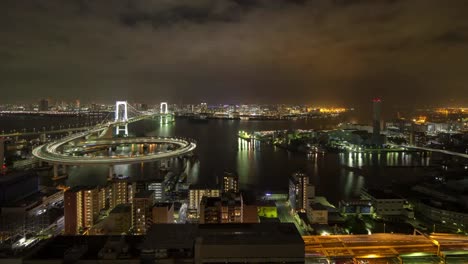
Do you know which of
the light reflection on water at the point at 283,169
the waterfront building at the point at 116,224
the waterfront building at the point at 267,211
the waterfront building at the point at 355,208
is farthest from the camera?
the light reflection on water at the point at 283,169

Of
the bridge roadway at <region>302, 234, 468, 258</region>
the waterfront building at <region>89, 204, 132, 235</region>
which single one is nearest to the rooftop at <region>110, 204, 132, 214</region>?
the waterfront building at <region>89, 204, 132, 235</region>

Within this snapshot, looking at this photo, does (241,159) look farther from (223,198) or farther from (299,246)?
(299,246)

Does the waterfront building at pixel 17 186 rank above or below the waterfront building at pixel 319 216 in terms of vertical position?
above

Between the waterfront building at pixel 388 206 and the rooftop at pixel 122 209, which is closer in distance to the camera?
the rooftop at pixel 122 209

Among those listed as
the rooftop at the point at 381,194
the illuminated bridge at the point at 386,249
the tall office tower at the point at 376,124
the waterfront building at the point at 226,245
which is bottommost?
the illuminated bridge at the point at 386,249

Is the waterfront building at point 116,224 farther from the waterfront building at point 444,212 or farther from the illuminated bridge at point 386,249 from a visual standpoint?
the waterfront building at point 444,212

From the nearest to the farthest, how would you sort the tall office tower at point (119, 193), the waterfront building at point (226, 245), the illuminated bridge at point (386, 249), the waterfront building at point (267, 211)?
the waterfront building at point (226, 245), the illuminated bridge at point (386, 249), the waterfront building at point (267, 211), the tall office tower at point (119, 193)

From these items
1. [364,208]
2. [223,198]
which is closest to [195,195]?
[223,198]

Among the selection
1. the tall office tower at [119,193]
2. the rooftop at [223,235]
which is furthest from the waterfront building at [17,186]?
the rooftop at [223,235]
